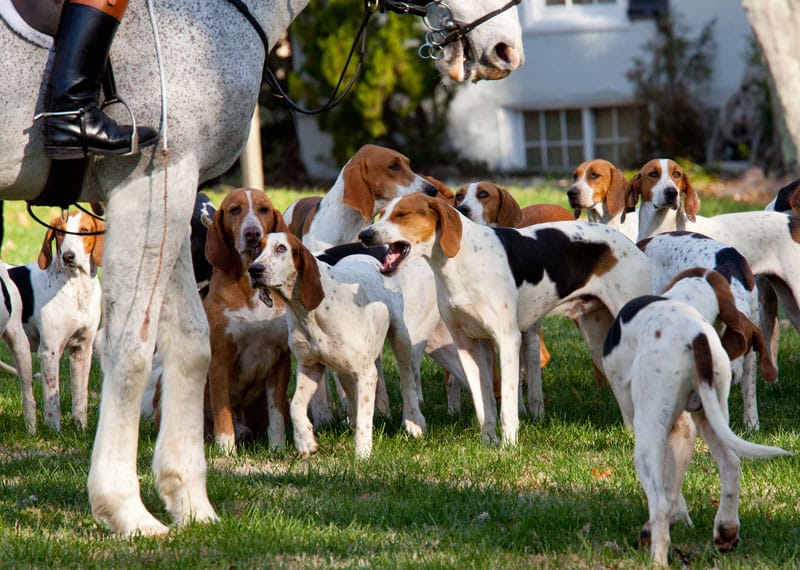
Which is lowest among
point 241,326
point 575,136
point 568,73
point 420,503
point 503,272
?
point 420,503

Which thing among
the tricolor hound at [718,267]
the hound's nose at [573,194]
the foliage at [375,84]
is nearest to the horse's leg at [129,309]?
the tricolor hound at [718,267]

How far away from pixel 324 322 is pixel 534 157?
16033 mm

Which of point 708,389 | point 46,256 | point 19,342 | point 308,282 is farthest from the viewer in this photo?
point 46,256

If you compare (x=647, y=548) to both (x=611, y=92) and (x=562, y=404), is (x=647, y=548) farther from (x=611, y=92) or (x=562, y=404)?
(x=611, y=92)

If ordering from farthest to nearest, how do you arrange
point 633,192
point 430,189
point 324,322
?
point 633,192
point 430,189
point 324,322

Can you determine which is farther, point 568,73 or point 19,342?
point 568,73

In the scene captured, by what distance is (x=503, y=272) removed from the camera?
638 centimetres

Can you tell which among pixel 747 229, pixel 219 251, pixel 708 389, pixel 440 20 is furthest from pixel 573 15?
pixel 708 389

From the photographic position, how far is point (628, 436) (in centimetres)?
635

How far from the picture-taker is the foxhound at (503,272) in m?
6.15

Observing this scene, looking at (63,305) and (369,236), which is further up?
(369,236)

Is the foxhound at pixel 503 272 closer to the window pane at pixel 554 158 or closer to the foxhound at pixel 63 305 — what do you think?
the foxhound at pixel 63 305

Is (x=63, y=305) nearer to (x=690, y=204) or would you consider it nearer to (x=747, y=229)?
(x=690, y=204)

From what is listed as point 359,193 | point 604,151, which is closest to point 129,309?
point 359,193
